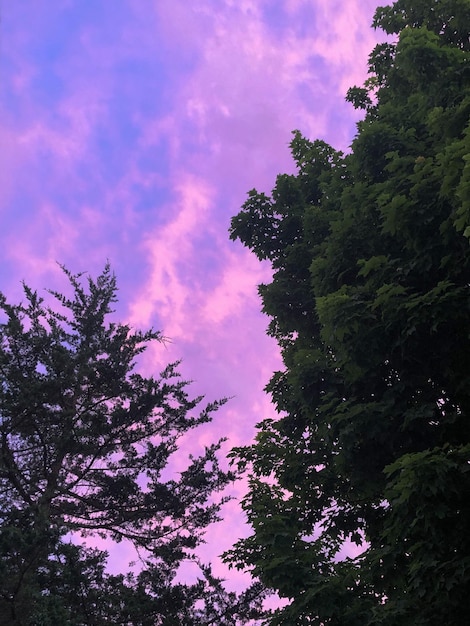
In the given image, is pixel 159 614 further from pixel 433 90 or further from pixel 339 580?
pixel 433 90


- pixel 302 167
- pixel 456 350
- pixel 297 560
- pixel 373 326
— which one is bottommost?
pixel 297 560

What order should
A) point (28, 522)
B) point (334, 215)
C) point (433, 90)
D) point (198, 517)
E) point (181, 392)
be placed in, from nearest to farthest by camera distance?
point (433, 90)
point (334, 215)
point (28, 522)
point (198, 517)
point (181, 392)

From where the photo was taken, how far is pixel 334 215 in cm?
1089

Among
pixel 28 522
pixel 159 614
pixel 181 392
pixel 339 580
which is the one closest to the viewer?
pixel 339 580

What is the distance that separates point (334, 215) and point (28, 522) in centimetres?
1112

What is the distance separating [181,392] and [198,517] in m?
4.48

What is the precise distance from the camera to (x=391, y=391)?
339 inches

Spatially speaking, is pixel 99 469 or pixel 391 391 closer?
pixel 391 391

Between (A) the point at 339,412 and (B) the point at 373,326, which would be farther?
(A) the point at 339,412

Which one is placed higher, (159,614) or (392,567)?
(159,614)

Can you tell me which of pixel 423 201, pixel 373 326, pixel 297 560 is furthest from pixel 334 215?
pixel 297 560

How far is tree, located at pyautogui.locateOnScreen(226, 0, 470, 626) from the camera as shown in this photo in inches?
282

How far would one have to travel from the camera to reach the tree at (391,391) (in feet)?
23.5

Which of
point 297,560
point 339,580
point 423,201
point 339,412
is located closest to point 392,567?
point 339,580
